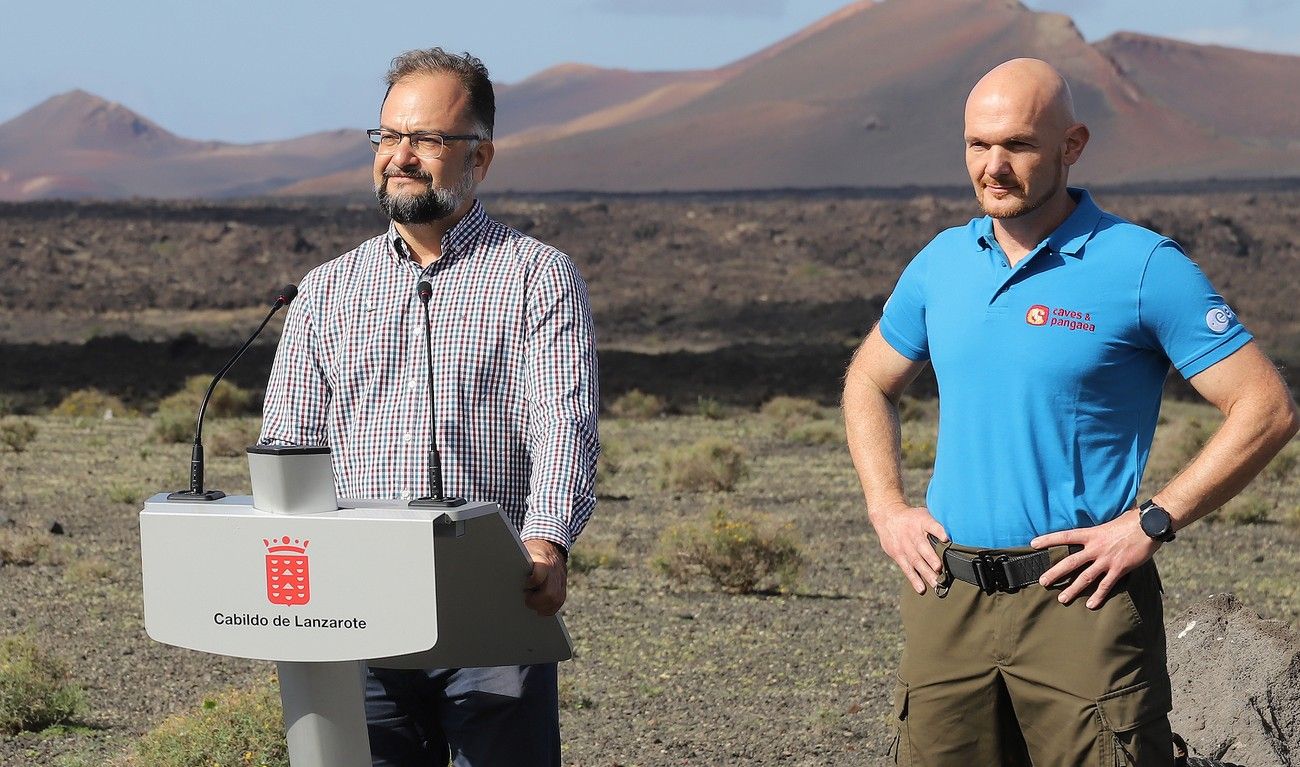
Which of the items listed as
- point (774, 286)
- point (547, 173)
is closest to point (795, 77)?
point (547, 173)

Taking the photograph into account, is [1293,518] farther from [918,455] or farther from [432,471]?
[432,471]

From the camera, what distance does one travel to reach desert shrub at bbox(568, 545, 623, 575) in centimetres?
1191

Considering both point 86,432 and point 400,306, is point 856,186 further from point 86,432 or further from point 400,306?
point 400,306

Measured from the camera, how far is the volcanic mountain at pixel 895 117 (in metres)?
145

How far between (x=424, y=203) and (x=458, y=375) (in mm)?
315

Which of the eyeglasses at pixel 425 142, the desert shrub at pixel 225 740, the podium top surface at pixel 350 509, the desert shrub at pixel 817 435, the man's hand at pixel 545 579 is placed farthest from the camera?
the desert shrub at pixel 817 435

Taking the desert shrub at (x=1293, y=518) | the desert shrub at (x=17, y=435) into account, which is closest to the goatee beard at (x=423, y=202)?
the desert shrub at (x=1293, y=518)

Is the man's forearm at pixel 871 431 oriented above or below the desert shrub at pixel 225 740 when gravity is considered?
above

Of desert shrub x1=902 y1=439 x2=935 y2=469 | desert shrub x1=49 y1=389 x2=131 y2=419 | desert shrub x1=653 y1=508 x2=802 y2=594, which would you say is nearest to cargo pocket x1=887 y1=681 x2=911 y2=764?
desert shrub x1=653 y1=508 x2=802 y2=594

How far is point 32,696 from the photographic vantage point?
7465 millimetres

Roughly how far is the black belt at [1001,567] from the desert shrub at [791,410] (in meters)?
21.6

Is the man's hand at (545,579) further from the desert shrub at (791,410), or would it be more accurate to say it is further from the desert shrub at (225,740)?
the desert shrub at (791,410)

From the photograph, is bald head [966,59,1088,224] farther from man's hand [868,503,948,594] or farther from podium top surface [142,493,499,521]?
podium top surface [142,493,499,521]

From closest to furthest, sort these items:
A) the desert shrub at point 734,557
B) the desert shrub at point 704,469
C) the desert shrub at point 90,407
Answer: the desert shrub at point 734,557 < the desert shrub at point 704,469 < the desert shrub at point 90,407
